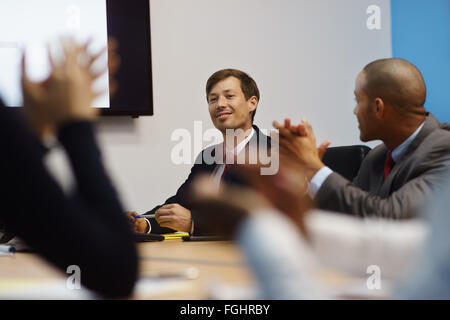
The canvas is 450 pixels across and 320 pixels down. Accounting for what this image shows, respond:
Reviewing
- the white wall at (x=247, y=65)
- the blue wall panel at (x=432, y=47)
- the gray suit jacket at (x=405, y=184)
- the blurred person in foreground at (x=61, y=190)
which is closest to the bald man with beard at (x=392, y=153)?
the gray suit jacket at (x=405, y=184)

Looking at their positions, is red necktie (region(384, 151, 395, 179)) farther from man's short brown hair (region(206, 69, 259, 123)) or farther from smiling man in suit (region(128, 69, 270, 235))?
man's short brown hair (region(206, 69, 259, 123))

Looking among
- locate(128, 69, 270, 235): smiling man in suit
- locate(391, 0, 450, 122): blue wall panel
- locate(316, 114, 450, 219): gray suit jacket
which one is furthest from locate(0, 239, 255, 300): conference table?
locate(391, 0, 450, 122): blue wall panel

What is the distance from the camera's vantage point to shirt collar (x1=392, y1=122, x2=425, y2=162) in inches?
54.9

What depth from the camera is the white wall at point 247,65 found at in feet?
9.54

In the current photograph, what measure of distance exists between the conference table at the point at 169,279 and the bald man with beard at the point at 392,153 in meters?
0.32

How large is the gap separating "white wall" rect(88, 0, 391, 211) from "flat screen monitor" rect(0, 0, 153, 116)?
101 mm

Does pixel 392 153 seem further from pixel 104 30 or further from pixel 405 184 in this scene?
pixel 104 30

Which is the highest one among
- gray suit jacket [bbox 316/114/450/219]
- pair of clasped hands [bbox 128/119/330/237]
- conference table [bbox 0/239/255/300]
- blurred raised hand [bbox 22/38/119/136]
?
blurred raised hand [bbox 22/38/119/136]

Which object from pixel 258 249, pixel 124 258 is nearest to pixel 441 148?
pixel 124 258

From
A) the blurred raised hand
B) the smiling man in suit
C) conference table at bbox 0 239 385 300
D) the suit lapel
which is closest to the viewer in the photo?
the blurred raised hand

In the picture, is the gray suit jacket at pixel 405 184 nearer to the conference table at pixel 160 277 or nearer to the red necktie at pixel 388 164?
the red necktie at pixel 388 164

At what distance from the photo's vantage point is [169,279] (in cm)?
92

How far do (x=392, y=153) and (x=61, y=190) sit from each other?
1152 mm
